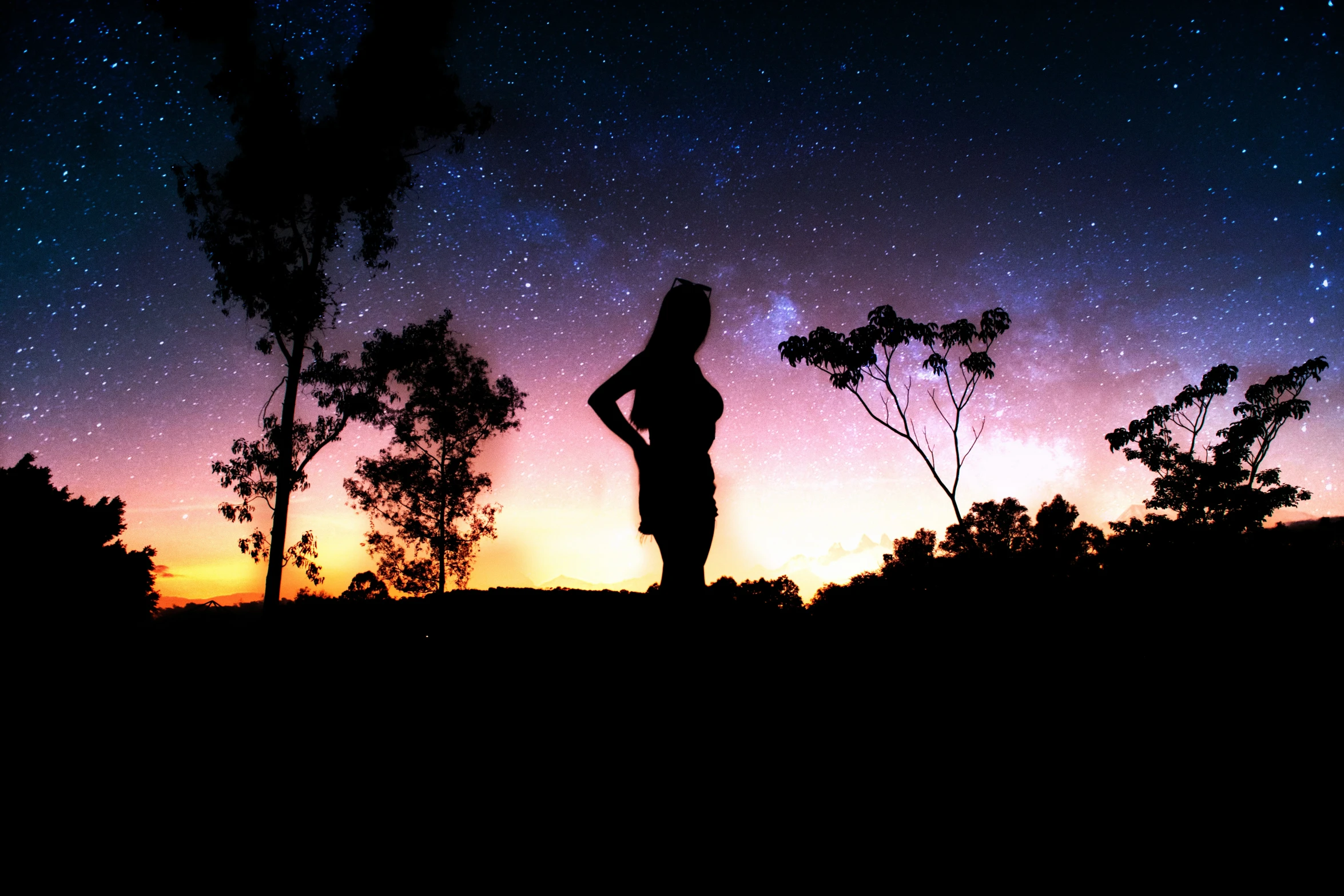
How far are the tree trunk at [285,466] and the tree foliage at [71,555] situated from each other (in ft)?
8.21

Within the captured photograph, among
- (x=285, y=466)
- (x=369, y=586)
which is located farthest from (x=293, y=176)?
(x=369, y=586)

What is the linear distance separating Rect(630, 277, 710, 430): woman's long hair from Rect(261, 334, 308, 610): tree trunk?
16288 millimetres

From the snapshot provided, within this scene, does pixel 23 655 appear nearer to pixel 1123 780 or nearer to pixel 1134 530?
pixel 1123 780

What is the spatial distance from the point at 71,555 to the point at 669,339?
16.4 meters

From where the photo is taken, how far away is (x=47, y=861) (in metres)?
1.58

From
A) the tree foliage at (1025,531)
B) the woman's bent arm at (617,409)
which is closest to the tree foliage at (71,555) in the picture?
the woman's bent arm at (617,409)

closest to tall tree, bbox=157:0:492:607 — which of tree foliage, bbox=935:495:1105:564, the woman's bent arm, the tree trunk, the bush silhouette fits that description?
the tree trunk

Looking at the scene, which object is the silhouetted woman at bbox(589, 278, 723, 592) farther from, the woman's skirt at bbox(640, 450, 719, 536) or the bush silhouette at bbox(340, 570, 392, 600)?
A: the bush silhouette at bbox(340, 570, 392, 600)

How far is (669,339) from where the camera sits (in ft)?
9.62

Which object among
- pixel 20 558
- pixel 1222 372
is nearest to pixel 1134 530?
pixel 1222 372

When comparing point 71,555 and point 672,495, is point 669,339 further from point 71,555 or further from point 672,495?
point 71,555

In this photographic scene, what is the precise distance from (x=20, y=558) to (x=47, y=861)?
14.7 metres

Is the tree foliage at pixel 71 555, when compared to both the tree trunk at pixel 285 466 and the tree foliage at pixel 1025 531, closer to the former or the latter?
the tree trunk at pixel 285 466

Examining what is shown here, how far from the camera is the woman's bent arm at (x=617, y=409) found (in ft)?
9.01
